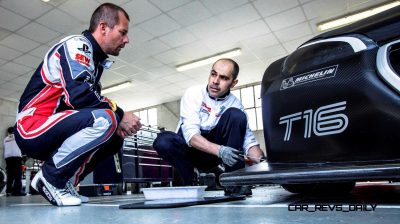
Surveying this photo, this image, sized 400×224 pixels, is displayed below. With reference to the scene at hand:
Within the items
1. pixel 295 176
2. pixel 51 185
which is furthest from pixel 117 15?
pixel 295 176

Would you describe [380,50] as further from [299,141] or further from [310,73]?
[299,141]

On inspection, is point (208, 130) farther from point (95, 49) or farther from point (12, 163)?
point (12, 163)

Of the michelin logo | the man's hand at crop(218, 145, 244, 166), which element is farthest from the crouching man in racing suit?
the michelin logo

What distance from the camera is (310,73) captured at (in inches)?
41.1

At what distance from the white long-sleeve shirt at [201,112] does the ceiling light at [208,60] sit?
5116 mm

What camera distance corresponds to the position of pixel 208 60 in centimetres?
745

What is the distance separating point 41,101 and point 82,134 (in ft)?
0.96

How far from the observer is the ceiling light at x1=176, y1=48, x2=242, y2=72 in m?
7.12

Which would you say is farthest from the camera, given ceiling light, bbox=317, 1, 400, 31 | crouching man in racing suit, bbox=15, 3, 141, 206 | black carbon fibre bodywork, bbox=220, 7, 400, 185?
ceiling light, bbox=317, 1, 400, 31

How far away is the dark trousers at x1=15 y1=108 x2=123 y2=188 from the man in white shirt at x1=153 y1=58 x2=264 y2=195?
497 mm

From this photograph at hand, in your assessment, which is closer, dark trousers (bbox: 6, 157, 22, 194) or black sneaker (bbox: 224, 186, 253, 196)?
black sneaker (bbox: 224, 186, 253, 196)

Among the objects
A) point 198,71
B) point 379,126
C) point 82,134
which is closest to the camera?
point 379,126

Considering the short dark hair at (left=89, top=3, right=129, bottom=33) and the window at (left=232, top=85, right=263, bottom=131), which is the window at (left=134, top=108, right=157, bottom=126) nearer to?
the window at (left=232, top=85, right=263, bottom=131)

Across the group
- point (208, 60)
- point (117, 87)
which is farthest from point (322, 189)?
point (117, 87)
